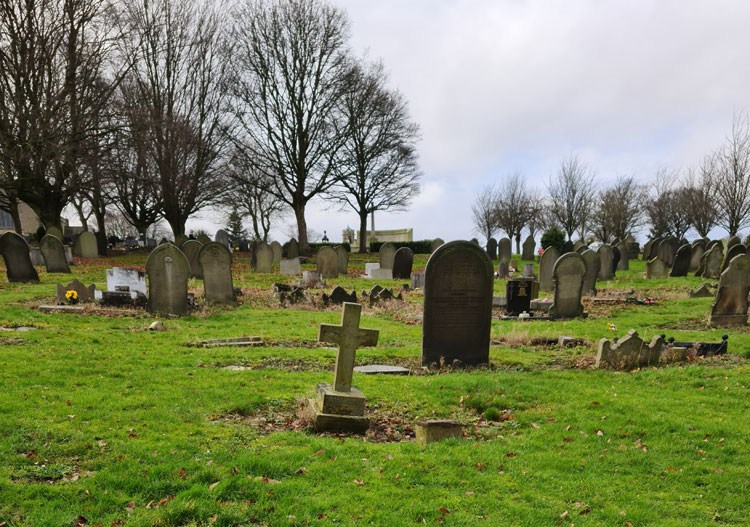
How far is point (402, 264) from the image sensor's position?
2522cm

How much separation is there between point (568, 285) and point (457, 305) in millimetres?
6076

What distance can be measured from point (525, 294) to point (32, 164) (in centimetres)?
1994

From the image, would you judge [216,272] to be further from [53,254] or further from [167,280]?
[53,254]

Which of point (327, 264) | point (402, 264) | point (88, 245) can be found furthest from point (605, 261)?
point (88, 245)

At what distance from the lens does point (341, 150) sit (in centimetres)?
3831

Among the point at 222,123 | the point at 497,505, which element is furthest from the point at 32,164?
the point at 497,505

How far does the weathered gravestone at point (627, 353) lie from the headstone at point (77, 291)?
1290cm

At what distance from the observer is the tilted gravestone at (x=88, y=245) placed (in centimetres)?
3061

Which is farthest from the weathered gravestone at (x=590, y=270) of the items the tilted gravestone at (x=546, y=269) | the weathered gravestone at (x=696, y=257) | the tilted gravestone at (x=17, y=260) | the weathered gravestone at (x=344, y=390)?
the tilted gravestone at (x=17, y=260)

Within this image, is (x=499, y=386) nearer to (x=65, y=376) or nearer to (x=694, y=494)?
(x=694, y=494)

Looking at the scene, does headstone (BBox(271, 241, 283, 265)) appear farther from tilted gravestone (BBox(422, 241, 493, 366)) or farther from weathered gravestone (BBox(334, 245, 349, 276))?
tilted gravestone (BBox(422, 241, 493, 366))

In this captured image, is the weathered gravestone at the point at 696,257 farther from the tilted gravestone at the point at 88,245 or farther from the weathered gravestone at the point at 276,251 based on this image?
the tilted gravestone at the point at 88,245

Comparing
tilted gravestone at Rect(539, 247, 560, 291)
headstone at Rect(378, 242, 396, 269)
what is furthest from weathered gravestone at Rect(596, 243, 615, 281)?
headstone at Rect(378, 242, 396, 269)

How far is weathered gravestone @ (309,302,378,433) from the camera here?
5598 mm
